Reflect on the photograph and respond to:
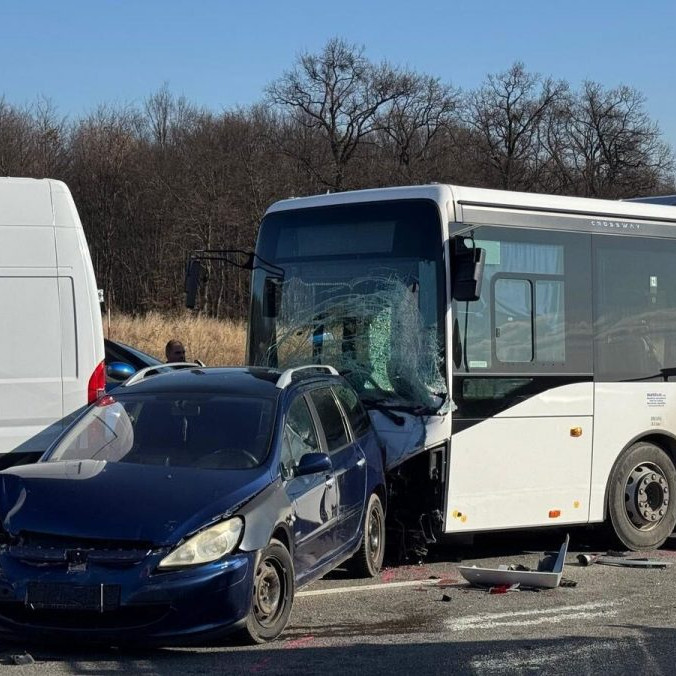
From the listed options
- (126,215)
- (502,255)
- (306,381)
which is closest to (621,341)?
(502,255)

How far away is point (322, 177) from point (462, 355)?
4385 centimetres

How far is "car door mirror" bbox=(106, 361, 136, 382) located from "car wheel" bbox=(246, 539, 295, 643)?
307 inches

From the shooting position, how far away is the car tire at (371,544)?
9.14m

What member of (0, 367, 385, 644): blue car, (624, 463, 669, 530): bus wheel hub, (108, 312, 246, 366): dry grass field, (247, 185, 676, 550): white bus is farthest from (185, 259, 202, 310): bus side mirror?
(108, 312, 246, 366): dry grass field

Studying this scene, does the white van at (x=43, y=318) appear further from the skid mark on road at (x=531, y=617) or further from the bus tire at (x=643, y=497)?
the bus tire at (x=643, y=497)

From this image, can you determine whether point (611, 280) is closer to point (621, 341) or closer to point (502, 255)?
point (621, 341)

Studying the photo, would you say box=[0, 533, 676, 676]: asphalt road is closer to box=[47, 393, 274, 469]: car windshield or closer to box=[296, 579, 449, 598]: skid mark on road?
box=[296, 579, 449, 598]: skid mark on road

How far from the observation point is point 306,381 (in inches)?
347

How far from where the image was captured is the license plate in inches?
253

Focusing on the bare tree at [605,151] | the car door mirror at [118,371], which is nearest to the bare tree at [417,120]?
the bare tree at [605,151]

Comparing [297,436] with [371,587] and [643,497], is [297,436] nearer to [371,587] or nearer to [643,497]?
[371,587]

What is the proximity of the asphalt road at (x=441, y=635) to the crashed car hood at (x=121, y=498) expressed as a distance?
2.33ft

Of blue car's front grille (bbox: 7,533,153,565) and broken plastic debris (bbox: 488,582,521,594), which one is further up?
blue car's front grille (bbox: 7,533,153,565)

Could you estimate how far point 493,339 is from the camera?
33.8ft
